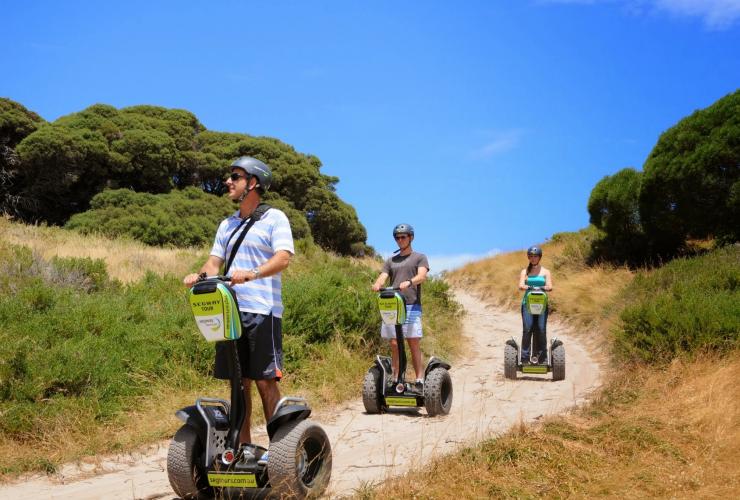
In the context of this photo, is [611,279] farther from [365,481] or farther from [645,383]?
[365,481]

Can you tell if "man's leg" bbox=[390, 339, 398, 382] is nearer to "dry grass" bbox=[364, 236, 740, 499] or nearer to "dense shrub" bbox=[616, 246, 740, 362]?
"dry grass" bbox=[364, 236, 740, 499]

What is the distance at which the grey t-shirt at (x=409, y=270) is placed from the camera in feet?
24.3

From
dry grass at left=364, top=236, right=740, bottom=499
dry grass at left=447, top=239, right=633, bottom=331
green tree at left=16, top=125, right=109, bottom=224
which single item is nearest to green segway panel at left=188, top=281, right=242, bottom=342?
dry grass at left=364, top=236, right=740, bottom=499

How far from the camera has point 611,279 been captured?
16.1 m

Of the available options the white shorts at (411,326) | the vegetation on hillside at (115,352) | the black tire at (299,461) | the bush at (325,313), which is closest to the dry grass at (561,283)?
the vegetation on hillside at (115,352)

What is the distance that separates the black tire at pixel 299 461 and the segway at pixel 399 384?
2618 mm

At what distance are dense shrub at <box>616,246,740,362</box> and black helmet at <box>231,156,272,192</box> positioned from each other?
6114mm

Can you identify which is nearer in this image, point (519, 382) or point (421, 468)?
point (421, 468)

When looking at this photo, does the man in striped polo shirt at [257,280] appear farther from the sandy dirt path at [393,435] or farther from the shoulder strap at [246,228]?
the sandy dirt path at [393,435]

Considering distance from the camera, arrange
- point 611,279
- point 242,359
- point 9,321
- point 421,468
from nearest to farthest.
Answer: point 242,359 → point 421,468 → point 9,321 → point 611,279

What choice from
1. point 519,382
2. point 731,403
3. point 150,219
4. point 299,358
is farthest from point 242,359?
point 150,219

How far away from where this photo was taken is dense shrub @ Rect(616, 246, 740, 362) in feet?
26.6

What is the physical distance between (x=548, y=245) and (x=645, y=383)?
1607 cm

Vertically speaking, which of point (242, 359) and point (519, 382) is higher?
point (242, 359)
